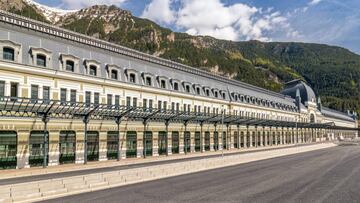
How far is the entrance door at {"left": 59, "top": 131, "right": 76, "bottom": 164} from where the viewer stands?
1555 inches

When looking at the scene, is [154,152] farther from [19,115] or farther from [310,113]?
[310,113]

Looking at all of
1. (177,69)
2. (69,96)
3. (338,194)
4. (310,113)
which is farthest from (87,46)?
(310,113)

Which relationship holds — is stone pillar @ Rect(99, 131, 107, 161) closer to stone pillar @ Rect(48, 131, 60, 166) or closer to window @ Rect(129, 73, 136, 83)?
stone pillar @ Rect(48, 131, 60, 166)

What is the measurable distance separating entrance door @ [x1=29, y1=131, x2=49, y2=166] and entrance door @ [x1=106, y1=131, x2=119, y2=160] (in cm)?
969

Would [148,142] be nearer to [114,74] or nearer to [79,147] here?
[114,74]

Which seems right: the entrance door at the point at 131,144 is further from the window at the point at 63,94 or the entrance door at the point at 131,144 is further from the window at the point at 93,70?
the window at the point at 63,94

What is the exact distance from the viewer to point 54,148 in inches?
1519

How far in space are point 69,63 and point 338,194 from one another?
33552 mm

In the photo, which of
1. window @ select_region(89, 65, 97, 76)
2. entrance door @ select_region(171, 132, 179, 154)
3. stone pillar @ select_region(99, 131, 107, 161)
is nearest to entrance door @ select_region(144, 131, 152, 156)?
entrance door @ select_region(171, 132, 179, 154)

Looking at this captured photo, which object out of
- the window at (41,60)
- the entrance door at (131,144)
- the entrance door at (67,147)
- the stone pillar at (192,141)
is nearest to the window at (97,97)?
the entrance door at (67,147)

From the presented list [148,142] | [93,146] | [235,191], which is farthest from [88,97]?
[235,191]

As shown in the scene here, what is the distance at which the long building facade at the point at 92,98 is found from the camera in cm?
3584

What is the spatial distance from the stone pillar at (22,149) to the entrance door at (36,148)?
1.56ft

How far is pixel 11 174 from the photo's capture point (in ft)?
95.0
